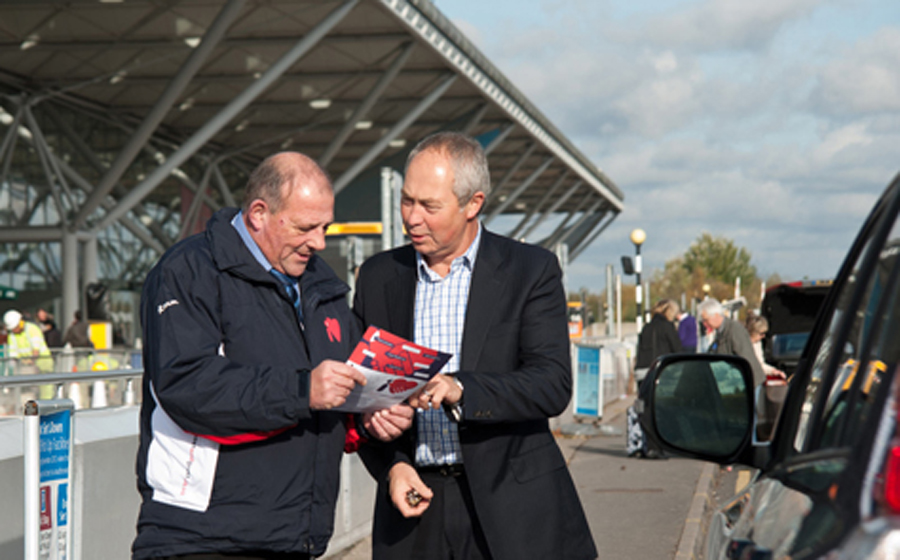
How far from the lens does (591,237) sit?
78.3 m

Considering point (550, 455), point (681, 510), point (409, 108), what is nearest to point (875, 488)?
point (550, 455)

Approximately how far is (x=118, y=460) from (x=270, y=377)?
2.55 m

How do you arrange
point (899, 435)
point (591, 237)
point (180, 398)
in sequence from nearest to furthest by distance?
point (899, 435) → point (180, 398) → point (591, 237)

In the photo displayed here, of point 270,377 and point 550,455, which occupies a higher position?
point 270,377

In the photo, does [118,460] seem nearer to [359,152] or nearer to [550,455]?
[550,455]

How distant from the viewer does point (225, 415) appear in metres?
2.83

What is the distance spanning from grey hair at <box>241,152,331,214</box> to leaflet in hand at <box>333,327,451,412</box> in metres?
0.51

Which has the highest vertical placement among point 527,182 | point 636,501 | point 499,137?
point 499,137

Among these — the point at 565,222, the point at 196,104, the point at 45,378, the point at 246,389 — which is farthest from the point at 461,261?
the point at 565,222

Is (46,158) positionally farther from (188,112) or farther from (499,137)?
(499,137)

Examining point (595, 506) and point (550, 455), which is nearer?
point (550, 455)

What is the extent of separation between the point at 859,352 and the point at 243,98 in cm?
2764

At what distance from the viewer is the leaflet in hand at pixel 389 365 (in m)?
2.90

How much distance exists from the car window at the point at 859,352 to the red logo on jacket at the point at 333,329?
161 centimetres
